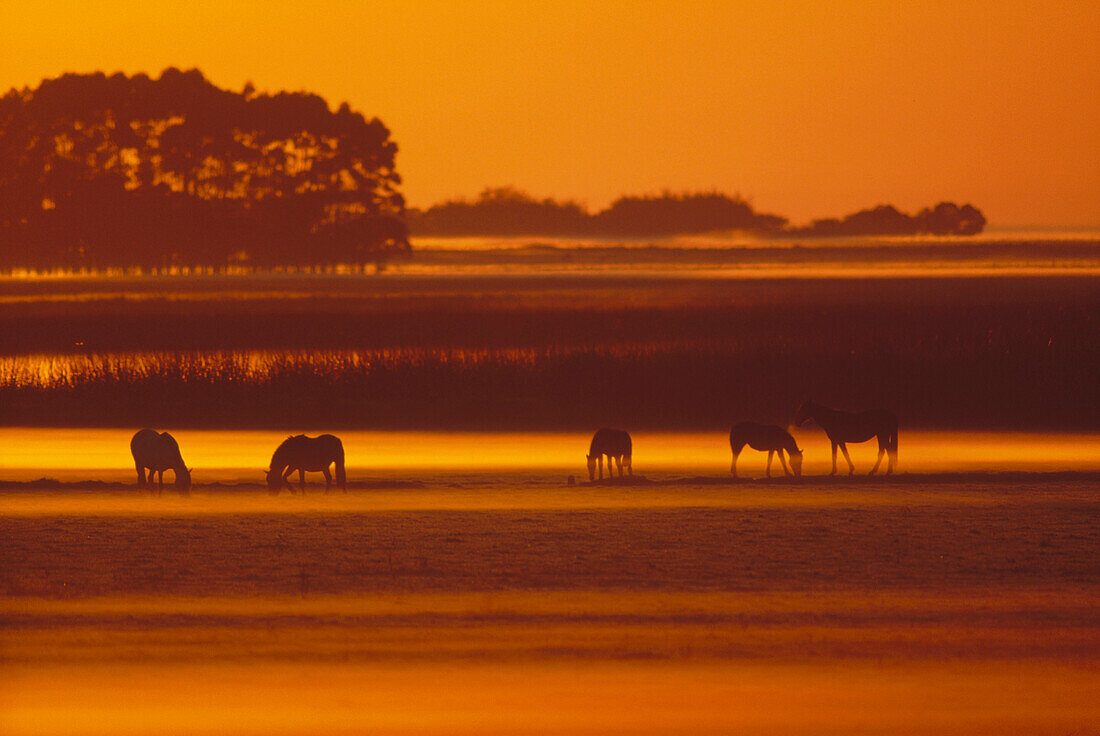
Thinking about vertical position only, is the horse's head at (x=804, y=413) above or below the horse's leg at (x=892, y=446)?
above

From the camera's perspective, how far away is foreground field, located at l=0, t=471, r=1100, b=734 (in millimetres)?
8102

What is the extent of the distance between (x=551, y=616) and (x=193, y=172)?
408 feet

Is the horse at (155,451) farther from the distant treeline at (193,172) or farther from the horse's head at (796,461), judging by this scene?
the distant treeline at (193,172)

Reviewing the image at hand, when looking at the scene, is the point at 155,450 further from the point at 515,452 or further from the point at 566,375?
the point at 566,375

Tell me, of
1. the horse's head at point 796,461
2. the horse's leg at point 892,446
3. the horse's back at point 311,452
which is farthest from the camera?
the horse's leg at point 892,446

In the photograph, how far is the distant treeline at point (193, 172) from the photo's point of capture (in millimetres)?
129625

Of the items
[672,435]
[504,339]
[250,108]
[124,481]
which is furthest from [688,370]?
[250,108]

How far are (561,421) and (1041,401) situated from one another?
27.5 ft

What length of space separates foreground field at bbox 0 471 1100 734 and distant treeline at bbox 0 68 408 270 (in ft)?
384

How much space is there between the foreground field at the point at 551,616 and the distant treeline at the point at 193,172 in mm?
117136

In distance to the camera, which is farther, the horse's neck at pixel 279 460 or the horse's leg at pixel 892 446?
the horse's leg at pixel 892 446

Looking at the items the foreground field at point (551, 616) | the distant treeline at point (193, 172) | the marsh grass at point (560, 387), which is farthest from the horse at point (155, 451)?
the distant treeline at point (193, 172)

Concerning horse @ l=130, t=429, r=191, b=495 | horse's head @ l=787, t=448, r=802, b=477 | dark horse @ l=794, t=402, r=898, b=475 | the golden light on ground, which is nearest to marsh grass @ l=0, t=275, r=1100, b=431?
the golden light on ground

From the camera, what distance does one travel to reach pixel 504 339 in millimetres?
47406
